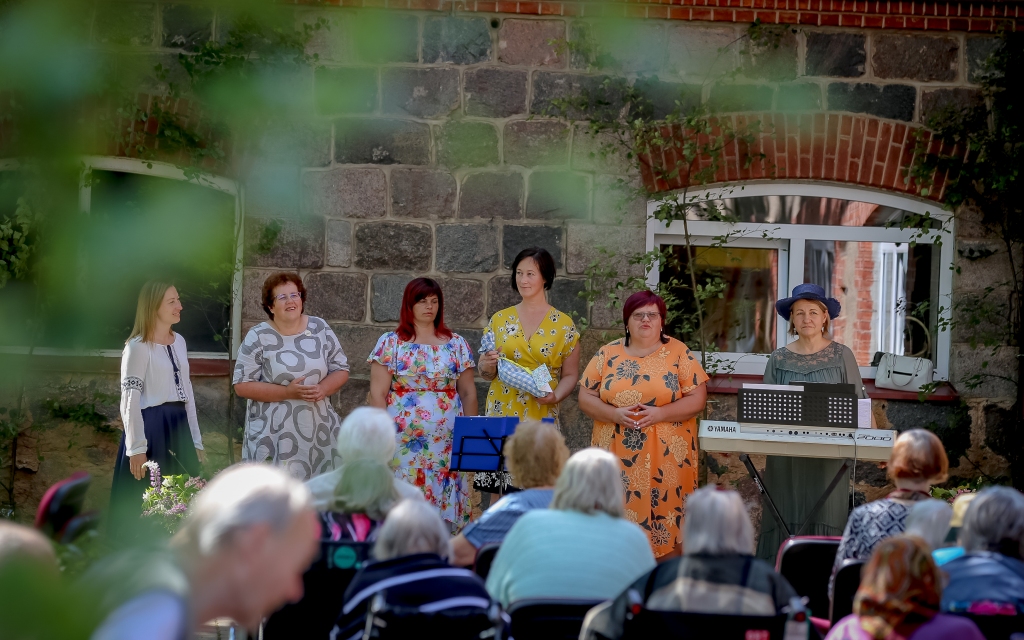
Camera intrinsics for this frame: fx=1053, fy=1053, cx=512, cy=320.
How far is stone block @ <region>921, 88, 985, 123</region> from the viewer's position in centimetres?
653

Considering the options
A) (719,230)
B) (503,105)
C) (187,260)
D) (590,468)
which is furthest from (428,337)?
(187,260)

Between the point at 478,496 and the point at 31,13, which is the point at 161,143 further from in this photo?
the point at 31,13

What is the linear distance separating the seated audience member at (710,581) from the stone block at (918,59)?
450 cm

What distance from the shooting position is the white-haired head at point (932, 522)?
128 inches


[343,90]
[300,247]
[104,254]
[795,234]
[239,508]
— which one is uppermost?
[795,234]

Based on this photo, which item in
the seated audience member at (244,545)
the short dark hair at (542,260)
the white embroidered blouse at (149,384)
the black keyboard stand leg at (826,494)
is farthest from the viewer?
the short dark hair at (542,260)

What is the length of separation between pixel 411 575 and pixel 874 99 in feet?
16.1

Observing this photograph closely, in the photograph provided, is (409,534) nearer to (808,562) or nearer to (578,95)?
(808,562)

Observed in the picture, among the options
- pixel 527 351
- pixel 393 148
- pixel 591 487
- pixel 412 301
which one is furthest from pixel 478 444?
pixel 393 148

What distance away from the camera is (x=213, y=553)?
1858 millimetres

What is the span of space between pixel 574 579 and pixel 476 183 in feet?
12.8

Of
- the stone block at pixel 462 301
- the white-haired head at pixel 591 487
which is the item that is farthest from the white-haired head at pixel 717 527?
the stone block at pixel 462 301

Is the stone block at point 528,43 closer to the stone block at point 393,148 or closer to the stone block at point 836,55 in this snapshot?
the stone block at point 393,148

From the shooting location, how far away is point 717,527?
114 inches
